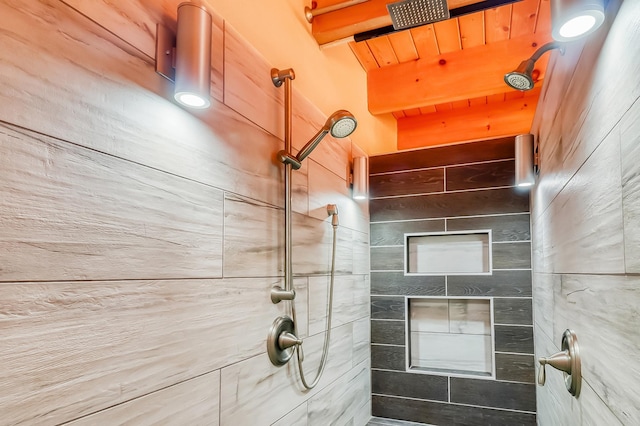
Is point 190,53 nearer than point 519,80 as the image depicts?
Yes

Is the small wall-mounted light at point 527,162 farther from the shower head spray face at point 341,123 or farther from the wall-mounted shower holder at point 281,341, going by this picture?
the wall-mounted shower holder at point 281,341

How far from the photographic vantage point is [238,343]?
4.38ft

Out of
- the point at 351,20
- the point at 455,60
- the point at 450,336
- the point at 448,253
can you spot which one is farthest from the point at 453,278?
the point at 351,20

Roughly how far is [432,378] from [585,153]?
1.95 meters

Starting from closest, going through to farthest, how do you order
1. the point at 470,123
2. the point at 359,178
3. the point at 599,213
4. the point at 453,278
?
the point at 599,213 < the point at 359,178 < the point at 453,278 < the point at 470,123

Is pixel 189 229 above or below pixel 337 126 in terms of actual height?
below

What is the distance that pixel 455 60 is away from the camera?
2.76m

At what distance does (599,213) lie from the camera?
93cm

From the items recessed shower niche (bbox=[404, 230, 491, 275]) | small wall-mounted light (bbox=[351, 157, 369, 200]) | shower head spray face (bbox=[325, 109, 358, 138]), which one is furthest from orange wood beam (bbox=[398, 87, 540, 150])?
shower head spray face (bbox=[325, 109, 358, 138])

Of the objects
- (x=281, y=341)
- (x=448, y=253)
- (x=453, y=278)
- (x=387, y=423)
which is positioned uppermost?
(x=448, y=253)

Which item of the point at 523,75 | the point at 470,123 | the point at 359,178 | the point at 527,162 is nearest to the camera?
the point at 523,75

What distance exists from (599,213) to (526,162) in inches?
51.4

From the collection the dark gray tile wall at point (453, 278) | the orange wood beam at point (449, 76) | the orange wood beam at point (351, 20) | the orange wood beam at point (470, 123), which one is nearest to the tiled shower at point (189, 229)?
the dark gray tile wall at point (453, 278)

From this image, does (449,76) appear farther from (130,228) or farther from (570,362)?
(130,228)
